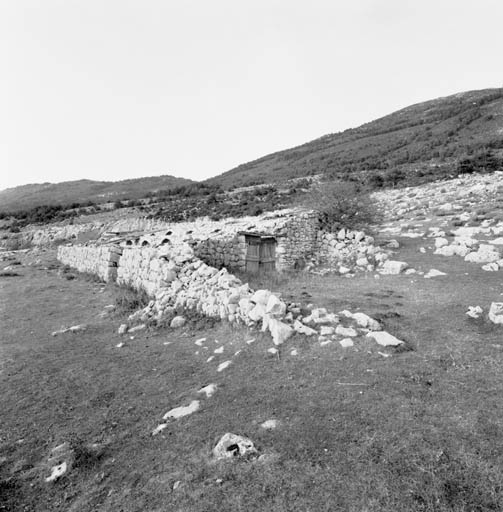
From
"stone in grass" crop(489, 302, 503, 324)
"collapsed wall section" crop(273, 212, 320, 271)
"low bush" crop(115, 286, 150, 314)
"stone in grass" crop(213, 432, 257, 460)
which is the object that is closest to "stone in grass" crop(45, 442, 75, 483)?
"stone in grass" crop(213, 432, 257, 460)

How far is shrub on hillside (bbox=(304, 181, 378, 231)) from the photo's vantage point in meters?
18.8

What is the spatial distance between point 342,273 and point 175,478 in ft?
35.1

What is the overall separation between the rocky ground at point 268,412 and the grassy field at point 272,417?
0.9 inches

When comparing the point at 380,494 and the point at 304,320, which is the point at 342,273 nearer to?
the point at 304,320

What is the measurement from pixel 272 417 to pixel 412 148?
50760 mm

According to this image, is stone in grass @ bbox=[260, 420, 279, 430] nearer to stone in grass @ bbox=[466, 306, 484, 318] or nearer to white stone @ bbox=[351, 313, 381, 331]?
white stone @ bbox=[351, 313, 381, 331]

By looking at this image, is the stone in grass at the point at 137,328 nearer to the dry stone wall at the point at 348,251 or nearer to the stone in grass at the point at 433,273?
the dry stone wall at the point at 348,251

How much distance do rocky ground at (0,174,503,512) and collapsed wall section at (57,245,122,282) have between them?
691 cm

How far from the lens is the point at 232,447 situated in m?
4.55

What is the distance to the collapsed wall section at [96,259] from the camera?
17.6 metres

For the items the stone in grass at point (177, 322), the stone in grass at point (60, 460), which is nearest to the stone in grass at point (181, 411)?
the stone in grass at point (60, 460)

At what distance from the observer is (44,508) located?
420cm

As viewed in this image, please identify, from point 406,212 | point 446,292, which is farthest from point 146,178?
point 446,292

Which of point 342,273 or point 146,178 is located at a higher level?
point 146,178
